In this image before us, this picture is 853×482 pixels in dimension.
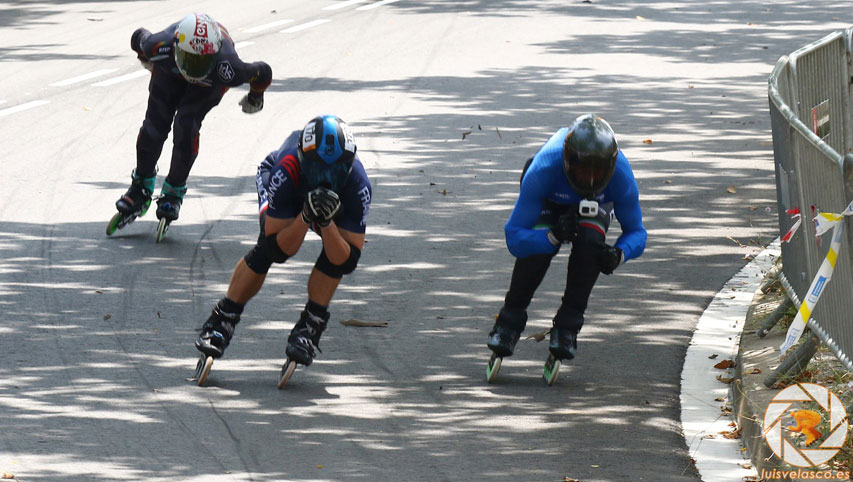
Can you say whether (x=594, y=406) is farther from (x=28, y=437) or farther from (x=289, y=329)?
(x=28, y=437)

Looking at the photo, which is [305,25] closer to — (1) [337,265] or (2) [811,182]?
(1) [337,265]

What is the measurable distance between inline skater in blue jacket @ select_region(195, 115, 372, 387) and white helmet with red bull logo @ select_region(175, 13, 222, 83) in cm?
211

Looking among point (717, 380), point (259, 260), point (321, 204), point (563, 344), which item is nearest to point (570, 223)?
point (563, 344)

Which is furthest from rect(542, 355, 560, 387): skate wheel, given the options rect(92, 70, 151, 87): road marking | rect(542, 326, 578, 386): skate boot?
rect(92, 70, 151, 87): road marking

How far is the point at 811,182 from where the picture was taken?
20.3 feet

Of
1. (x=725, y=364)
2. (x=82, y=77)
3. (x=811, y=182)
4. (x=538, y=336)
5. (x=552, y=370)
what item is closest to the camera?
(x=811, y=182)

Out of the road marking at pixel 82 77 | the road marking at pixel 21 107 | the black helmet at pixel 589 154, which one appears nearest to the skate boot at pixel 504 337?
the black helmet at pixel 589 154

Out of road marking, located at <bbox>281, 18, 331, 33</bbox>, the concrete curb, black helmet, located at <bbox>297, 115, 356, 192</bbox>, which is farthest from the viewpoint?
road marking, located at <bbox>281, 18, 331, 33</bbox>

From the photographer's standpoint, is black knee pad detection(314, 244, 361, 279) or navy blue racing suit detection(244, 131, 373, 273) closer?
navy blue racing suit detection(244, 131, 373, 273)

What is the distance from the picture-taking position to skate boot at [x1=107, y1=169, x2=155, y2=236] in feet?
30.6

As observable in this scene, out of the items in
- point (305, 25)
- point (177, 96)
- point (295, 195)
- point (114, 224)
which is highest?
point (295, 195)

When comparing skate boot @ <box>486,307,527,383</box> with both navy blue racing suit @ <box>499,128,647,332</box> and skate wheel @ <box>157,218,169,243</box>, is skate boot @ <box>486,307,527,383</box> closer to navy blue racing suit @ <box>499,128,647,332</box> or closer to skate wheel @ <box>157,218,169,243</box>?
navy blue racing suit @ <box>499,128,647,332</box>

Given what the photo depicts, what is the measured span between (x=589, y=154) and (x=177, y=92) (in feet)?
12.7

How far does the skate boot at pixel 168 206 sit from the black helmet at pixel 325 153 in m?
3.01
